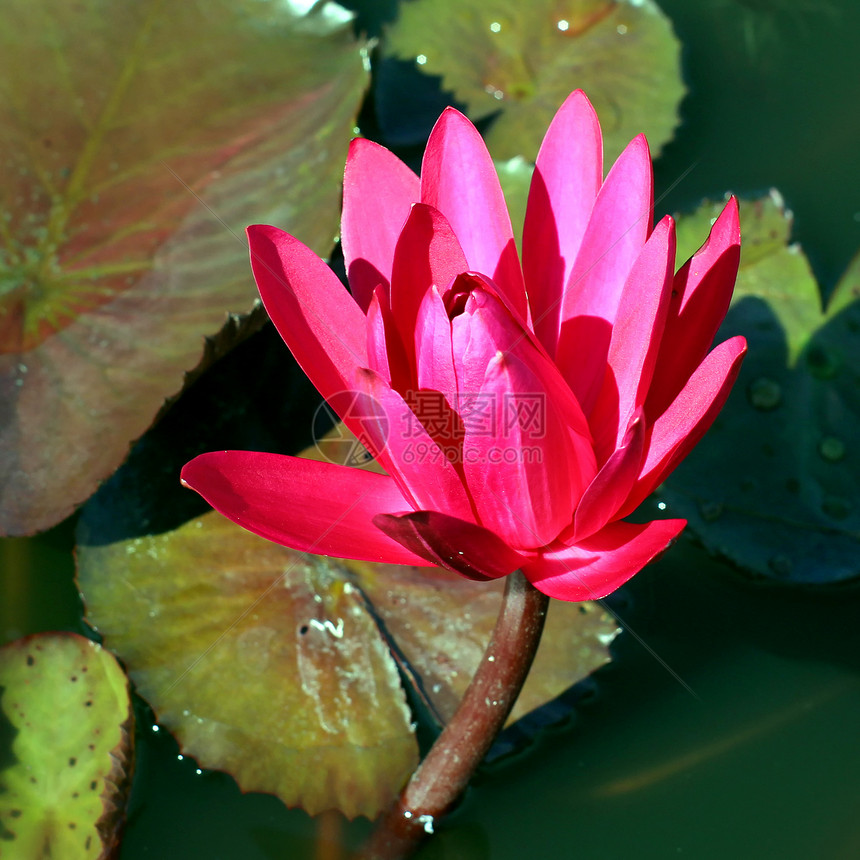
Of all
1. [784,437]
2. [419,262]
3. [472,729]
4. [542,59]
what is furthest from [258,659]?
[542,59]

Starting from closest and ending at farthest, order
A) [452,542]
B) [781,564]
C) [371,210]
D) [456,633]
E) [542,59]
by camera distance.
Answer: [452,542]
[371,210]
[456,633]
[781,564]
[542,59]

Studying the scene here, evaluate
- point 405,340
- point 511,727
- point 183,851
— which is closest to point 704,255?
point 405,340

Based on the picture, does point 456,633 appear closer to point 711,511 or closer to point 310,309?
point 711,511

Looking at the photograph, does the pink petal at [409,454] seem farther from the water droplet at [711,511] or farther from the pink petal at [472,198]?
the water droplet at [711,511]

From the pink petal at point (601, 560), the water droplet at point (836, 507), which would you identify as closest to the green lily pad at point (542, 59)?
the water droplet at point (836, 507)

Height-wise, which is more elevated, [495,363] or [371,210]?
[371,210]

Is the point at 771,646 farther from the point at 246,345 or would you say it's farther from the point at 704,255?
the point at 246,345
